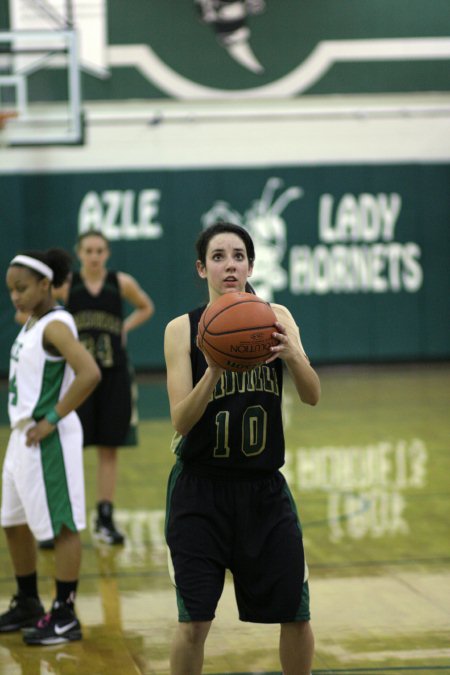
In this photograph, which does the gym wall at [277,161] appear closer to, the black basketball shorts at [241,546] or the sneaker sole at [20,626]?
the sneaker sole at [20,626]

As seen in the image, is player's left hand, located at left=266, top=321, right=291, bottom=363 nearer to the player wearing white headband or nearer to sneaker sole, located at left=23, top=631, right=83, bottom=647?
the player wearing white headband

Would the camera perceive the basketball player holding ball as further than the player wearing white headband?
No

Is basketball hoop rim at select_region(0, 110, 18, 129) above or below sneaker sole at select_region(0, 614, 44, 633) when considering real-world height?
above

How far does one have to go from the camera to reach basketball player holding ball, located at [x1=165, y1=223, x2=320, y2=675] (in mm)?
3207

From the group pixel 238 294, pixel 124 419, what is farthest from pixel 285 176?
pixel 238 294

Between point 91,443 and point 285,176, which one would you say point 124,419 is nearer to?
point 91,443

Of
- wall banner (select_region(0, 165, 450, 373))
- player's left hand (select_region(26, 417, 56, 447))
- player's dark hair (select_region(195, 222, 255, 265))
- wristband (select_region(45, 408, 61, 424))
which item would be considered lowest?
player's left hand (select_region(26, 417, 56, 447))

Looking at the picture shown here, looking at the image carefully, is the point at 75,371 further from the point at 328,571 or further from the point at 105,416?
the point at 105,416

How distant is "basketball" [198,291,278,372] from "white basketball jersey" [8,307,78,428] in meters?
1.65

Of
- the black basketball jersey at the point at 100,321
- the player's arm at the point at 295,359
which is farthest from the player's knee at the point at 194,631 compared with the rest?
the black basketball jersey at the point at 100,321

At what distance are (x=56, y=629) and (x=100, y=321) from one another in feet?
7.92

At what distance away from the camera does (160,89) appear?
15.0 metres

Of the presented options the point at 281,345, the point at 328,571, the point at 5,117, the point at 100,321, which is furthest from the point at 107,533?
the point at 5,117

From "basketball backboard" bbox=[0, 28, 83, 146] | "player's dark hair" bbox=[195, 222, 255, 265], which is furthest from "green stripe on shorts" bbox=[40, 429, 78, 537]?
"basketball backboard" bbox=[0, 28, 83, 146]
